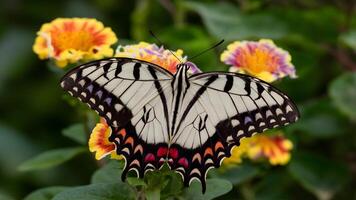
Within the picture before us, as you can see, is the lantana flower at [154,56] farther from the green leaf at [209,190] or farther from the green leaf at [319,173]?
the green leaf at [319,173]

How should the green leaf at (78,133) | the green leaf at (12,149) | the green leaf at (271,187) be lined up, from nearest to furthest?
the green leaf at (78,133) < the green leaf at (271,187) < the green leaf at (12,149)

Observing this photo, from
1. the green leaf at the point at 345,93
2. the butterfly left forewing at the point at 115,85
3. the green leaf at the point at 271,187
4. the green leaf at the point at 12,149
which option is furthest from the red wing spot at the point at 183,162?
the green leaf at the point at 12,149

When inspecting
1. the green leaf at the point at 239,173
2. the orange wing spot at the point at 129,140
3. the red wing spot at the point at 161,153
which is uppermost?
the green leaf at the point at 239,173

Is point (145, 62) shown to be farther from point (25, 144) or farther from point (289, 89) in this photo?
point (25, 144)

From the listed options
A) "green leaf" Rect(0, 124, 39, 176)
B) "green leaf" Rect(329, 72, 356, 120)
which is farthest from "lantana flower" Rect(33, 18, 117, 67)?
"green leaf" Rect(0, 124, 39, 176)

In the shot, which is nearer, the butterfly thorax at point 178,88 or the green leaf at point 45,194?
the butterfly thorax at point 178,88

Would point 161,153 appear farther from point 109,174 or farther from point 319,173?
point 319,173

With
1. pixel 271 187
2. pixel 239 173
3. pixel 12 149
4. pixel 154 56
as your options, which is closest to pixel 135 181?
pixel 154 56
